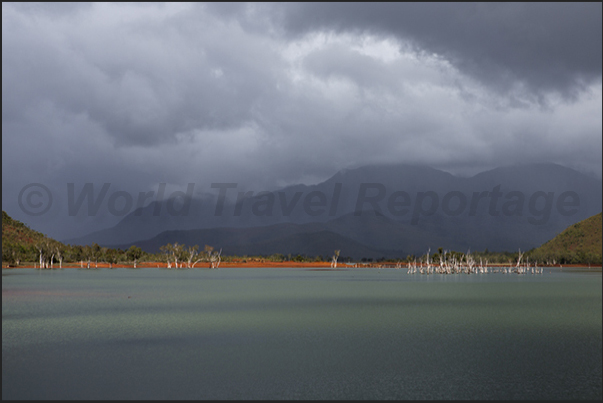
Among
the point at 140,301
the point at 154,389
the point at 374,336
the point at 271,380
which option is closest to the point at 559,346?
the point at 374,336

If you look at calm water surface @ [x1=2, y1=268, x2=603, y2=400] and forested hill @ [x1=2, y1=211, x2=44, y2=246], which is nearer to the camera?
calm water surface @ [x1=2, y1=268, x2=603, y2=400]

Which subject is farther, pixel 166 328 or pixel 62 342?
pixel 166 328

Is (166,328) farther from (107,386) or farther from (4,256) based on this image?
(4,256)

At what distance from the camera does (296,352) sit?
27.0 meters

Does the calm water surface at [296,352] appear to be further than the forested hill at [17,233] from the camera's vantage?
No

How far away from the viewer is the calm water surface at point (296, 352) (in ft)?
68.0

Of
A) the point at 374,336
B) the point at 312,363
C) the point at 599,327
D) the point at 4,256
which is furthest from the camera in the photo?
the point at 4,256

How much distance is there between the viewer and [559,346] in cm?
2975

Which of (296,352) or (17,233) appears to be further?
(17,233)

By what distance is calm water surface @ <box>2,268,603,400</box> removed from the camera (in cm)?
2073

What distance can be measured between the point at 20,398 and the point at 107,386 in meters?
2.96

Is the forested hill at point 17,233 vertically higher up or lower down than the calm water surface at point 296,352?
higher up

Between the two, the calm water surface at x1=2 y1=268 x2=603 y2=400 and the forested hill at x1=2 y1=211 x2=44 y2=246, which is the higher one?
the forested hill at x1=2 y1=211 x2=44 y2=246

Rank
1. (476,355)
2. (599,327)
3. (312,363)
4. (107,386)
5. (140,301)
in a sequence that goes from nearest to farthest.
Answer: (107,386) → (312,363) → (476,355) → (599,327) → (140,301)
